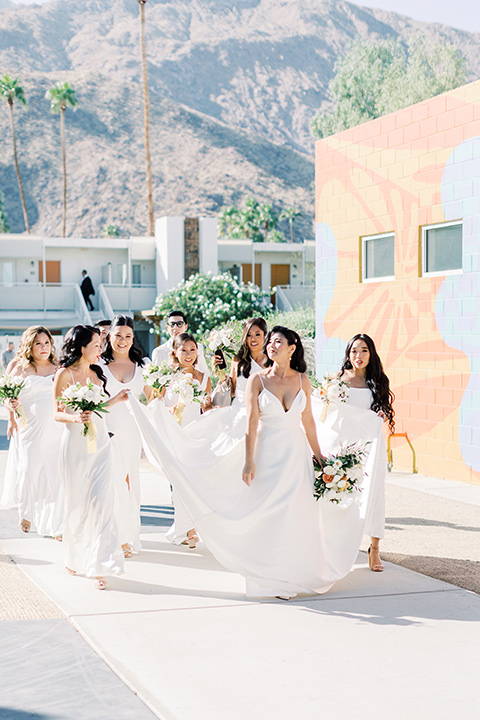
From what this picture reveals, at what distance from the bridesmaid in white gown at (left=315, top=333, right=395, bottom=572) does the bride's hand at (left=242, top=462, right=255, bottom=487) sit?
1.13 m

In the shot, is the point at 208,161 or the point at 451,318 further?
the point at 208,161

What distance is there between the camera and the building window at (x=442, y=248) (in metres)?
12.2

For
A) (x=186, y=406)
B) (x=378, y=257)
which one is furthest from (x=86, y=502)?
(x=378, y=257)

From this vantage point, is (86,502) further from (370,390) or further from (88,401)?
(370,390)

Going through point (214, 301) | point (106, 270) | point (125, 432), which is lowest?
point (125, 432)

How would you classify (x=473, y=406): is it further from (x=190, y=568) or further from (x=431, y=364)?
(x=190, y=568)

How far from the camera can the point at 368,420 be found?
7.70 m

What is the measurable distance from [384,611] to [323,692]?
5.15ft

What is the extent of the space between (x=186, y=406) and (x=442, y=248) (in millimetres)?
5687

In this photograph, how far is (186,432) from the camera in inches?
325

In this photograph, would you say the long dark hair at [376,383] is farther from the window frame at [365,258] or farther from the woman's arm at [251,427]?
the window frame at [365,258]

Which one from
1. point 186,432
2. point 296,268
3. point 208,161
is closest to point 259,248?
point 296,268

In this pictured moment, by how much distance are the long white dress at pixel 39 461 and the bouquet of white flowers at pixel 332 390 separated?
2.77m

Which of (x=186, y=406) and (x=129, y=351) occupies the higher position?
(x=129, y=351)
